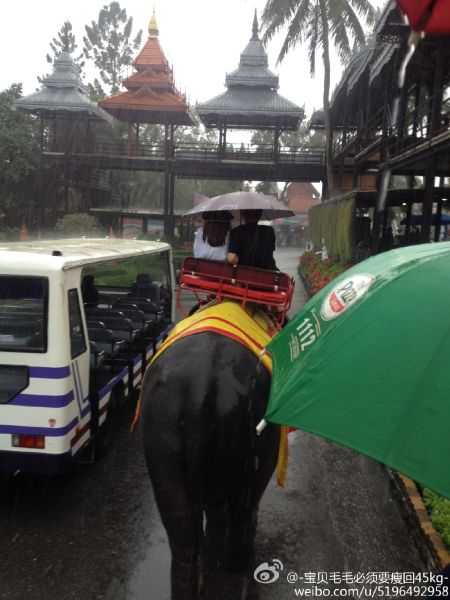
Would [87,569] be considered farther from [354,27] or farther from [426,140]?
[354,27]

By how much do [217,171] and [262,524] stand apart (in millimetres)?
22589

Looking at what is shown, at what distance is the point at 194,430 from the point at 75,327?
2.15 meters

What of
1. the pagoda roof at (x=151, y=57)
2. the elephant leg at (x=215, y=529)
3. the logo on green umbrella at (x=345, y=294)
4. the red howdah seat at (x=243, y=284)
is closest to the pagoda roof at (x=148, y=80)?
the pagoda roof at (x=151, y=57)

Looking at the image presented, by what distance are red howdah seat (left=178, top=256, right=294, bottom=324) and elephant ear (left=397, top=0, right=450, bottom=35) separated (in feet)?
7.39

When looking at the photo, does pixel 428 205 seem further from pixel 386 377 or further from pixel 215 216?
pixel 386 377

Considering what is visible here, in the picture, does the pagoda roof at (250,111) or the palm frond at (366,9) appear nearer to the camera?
the palm frond at (366,9)

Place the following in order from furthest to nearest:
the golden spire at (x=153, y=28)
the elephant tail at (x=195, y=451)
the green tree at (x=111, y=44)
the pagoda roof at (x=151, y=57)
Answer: the green tree at (x=111, y=44) < the golden spire at (x=153, y=28) < the pagoda roof at (x=151, y=57) < the elephant tail at (x=195, y=451)

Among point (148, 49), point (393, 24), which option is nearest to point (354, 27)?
point (393, 24)

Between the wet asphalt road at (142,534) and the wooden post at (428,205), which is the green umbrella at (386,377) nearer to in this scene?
A: the wet asphalt road at (142,534)

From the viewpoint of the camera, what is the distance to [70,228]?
24188 mm

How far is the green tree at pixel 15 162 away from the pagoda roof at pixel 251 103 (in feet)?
30.6

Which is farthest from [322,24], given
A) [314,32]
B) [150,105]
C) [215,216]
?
[215,216]

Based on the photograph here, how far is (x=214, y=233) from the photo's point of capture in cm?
454

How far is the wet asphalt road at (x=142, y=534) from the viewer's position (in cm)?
350
